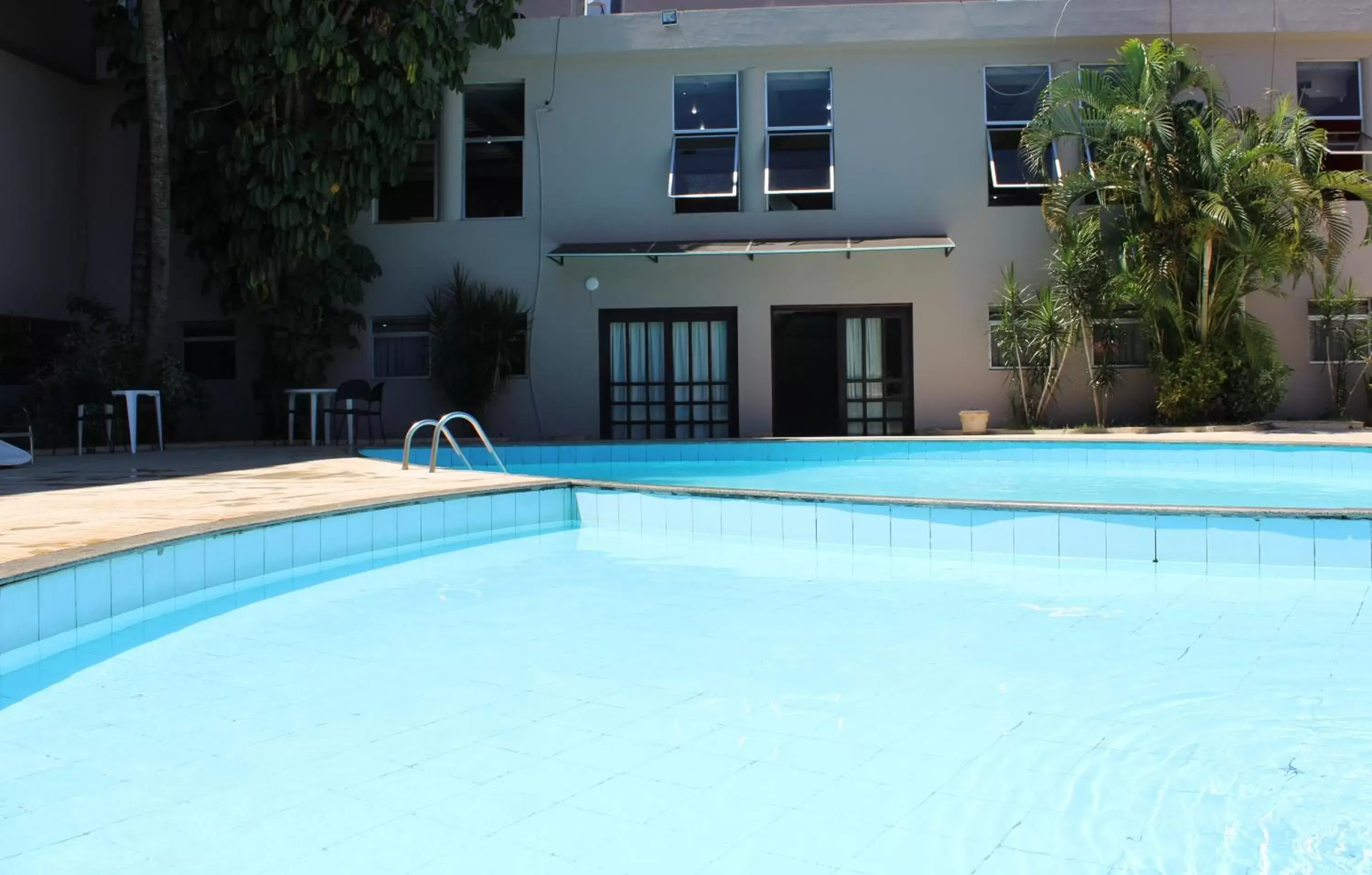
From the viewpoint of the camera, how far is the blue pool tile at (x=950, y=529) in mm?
5812

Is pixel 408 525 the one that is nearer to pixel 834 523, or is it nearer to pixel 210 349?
pixel 834 523

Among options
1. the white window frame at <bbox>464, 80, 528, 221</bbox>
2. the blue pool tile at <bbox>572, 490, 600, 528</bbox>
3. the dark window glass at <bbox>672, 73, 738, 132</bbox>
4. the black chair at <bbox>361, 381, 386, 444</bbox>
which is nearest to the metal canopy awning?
the white window frame at <bbox>464, 80, 528, 221</bbox>

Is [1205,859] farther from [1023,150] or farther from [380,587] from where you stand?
[1023,150]

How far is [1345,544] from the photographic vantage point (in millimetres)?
5043

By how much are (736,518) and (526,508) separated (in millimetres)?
1403

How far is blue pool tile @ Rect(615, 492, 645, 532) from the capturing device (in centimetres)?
695

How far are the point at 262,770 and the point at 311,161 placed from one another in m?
10.7

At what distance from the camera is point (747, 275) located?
13.8 metres

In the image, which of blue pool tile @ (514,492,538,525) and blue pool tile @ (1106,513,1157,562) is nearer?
blue pool tile @ (1106,513,1157,562)

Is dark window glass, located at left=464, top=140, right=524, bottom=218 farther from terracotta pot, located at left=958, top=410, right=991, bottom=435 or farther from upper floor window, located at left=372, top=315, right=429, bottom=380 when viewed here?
terracotta pot, located at left=958, top=410, right=991, bottom=435

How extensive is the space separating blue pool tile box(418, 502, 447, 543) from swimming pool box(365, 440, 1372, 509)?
2.03 meters

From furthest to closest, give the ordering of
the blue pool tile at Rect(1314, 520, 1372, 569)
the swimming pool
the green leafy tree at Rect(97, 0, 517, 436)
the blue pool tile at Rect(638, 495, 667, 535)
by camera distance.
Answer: the green leafy tree at Rect(97, 0, 517, 436)
the swimming pool
the blue pool tile at Rect(638, 495, 667, 535)
the blue pool tile at Rect(1314, 520, 1372, 569)

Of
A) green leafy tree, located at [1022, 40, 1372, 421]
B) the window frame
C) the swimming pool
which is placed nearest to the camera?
the swimming pool

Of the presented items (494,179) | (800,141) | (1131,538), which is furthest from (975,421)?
(1131,538)
